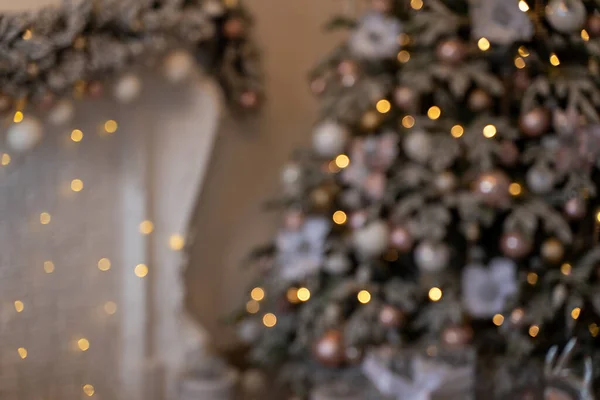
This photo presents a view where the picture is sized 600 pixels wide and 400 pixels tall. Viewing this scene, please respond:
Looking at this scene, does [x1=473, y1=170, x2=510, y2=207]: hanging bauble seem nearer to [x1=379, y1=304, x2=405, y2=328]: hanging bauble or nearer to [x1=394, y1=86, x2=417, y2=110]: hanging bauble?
[x1=394, y1=86, x2=417, y2=110]: hanging bauble

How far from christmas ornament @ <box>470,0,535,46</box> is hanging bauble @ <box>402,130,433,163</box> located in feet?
1.06

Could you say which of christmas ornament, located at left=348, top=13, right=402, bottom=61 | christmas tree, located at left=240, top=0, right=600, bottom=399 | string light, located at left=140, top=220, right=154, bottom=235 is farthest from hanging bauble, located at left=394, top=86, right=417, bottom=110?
string light, located at left=140, top=220, right=154, bottom=235

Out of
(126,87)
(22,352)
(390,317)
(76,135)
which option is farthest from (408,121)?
(22,352)

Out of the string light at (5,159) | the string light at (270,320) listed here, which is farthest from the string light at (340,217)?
the string light at (5,159)

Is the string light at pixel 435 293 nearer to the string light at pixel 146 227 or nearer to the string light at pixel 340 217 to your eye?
the string light at pixel 340 217

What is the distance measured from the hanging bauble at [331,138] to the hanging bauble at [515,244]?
56 cm

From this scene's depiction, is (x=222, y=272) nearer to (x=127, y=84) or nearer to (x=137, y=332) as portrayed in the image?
(x=137, y=332)

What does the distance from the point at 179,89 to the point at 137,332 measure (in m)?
0.83

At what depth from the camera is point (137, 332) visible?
2096 mm

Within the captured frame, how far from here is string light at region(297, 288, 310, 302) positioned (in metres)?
2.02

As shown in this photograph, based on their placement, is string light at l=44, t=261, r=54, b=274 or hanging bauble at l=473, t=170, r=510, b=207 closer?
hanging bauble at l=473, t=170, r=510, b=207

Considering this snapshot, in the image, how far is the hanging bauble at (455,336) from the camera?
1.74 meters

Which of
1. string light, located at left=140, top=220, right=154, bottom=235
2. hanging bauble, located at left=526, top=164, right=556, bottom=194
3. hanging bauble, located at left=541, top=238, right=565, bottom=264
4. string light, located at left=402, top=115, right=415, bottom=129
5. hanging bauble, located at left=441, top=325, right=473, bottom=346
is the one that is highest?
string light, located at left=402, top=115, right=415, bottom=129

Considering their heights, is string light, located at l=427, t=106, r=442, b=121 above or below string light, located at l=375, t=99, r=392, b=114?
below
